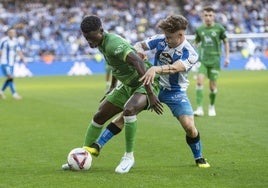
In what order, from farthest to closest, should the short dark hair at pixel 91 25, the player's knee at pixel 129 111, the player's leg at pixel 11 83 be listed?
1. the player's leg at pixel 11 83
2. the player's knee at pixel 129 111
3. the short dark hair at pixel 91 25

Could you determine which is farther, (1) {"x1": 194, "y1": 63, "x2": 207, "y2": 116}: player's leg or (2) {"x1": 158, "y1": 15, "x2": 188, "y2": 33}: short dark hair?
(1) {"x1": 194, "y1": 63, "x2": 207, "y2": 116}: player's leg

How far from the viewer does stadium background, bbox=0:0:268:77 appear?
38.4 meters

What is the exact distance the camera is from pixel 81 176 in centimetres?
893

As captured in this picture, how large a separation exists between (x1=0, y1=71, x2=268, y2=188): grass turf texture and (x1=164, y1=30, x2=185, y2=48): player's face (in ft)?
5.69

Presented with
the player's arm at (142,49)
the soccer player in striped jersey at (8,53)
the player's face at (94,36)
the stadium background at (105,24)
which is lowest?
the stadium background at (105,24)

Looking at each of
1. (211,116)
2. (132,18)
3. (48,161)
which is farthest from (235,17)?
(48,161)

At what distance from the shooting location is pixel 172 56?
376 inches

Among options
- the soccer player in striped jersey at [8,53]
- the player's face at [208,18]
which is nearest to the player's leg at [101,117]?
the player's face at [208,18]

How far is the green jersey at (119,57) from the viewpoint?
29.3ft

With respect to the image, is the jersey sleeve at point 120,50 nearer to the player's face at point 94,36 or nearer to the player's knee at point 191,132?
the player's face at point 94,36

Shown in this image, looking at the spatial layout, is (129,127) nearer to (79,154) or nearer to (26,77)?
(79,154)

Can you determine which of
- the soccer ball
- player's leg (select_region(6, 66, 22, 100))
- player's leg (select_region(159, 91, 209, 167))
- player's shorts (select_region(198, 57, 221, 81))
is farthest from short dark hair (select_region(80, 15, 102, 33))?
player's leg (select_region(6, 66, 22, 100))

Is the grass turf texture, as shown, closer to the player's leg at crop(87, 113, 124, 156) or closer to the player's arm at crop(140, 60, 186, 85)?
the player's leg at crop(87, 113, 124, 156)

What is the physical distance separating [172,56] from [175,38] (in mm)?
307
